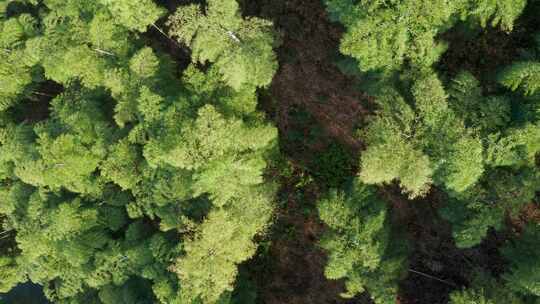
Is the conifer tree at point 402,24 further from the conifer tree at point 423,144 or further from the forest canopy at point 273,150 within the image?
the conifer tree at point 423,144

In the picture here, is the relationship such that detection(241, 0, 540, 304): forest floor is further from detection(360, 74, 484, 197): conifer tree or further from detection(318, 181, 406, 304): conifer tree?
detection(360, 74, 484, 197): conifer tree

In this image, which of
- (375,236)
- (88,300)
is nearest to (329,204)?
(375,236)

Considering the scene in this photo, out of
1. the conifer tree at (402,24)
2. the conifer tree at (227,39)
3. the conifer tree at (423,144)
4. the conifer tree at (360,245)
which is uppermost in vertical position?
the conifer tree at (402,24)

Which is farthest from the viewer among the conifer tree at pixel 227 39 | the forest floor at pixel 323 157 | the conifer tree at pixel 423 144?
the forest floor at pixel 323 157

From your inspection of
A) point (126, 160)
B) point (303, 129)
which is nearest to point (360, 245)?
point (303, 129)

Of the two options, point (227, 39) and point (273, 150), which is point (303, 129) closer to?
point (273, 150)

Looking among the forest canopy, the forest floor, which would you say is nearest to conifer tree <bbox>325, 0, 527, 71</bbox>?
the forest canopy

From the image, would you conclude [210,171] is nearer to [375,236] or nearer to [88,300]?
[375,236]

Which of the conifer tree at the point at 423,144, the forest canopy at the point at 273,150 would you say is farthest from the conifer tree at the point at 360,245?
the conifer tree at the point at 423,144

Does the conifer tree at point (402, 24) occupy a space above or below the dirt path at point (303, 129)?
above
